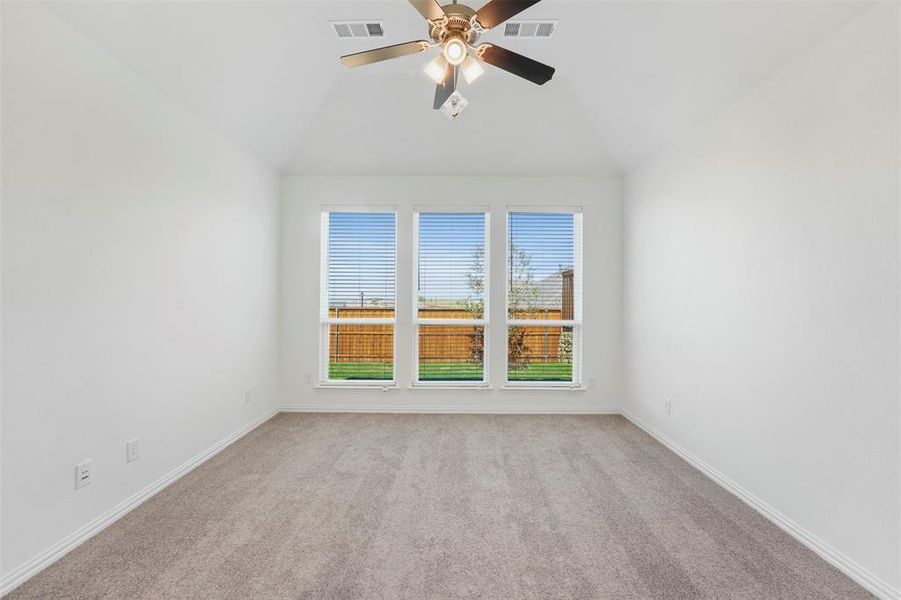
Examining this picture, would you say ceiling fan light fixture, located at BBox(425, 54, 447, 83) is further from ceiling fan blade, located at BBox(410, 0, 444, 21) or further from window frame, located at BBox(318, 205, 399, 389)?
window frame, located at BBox(318, 205, 399, 389)

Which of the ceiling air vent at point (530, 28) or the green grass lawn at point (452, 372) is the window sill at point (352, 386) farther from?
the ceiling air vent at point (530, 28)

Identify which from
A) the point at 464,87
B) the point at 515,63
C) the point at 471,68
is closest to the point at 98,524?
the point at 471,68

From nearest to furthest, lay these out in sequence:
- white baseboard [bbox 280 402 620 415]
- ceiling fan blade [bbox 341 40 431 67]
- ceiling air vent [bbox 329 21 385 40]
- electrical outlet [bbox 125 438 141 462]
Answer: ceiling fan blade [bbox 341 40 431 67] < electrical outlet [bbox 125 438 141 462] < ceiling air vent [bbox 329 21 385 40] < white baseboard [bbox 280 402 620 415]

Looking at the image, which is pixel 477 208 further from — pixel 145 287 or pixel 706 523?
pixel 706 523

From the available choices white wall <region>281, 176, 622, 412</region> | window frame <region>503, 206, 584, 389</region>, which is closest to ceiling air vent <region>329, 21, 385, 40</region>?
white wall <region>281, 176, 622, 412</region>

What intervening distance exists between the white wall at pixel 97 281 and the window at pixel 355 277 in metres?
1.28

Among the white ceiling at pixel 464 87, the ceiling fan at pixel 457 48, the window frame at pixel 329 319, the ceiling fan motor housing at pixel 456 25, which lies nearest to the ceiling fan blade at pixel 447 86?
the ceiling fan at pixel 457 48

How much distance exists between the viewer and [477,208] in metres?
4.45

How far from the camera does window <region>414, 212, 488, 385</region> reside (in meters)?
4.51

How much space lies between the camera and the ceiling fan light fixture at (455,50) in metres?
1.81

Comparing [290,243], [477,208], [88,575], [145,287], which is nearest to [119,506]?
[88,575]

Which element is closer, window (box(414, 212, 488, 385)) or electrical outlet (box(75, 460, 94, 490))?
electrical outlet (box(75, 460, 94, 490))

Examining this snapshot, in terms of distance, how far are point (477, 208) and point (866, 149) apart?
3.10 metres

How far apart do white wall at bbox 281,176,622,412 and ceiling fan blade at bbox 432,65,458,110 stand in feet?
7.46
